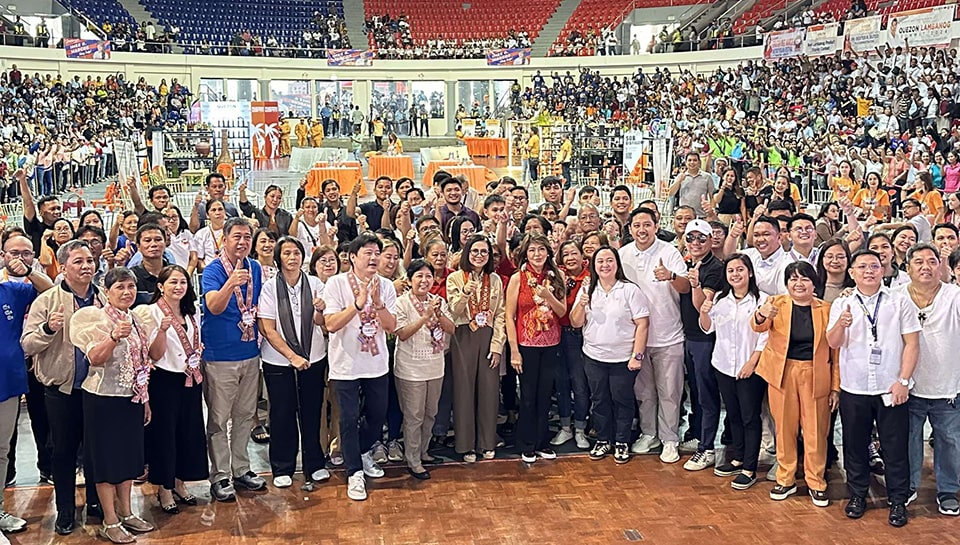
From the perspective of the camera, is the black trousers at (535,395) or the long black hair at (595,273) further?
the black trousers at (535,395)

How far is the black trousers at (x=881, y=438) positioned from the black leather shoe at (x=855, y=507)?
3cm

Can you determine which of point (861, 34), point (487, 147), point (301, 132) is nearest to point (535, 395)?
point (861, 34)

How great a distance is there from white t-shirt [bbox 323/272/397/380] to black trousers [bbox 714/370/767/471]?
2.03 m

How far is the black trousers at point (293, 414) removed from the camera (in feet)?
17.7

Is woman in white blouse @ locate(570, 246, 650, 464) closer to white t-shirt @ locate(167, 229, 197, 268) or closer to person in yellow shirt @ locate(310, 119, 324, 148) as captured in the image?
white t-shirt @ locate(167, 229, 197, 268)

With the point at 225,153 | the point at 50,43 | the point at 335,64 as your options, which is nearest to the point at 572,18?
the point at 335,64

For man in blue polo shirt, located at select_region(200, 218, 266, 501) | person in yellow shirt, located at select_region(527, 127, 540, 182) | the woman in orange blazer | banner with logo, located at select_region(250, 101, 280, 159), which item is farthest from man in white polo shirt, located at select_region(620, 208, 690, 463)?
banner with logo, located at select_region(250, 101, 280, 159)

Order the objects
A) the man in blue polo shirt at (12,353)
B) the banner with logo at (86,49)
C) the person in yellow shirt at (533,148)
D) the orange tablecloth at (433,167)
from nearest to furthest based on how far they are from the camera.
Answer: the man in blue polo shirt at (12,353) < the orange tablecloth at (433,167) < the person in yellow shirt at (533,148) < the banner with logo at (86,49)

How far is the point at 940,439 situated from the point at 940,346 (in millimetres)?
536

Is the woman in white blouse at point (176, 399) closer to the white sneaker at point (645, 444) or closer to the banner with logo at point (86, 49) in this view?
the white sneaker at point (645, 444)

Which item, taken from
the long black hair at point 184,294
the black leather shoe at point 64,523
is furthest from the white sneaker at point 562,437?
the black leather shoe at point 64,523

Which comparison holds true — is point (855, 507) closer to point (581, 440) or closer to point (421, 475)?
point (581, 440)

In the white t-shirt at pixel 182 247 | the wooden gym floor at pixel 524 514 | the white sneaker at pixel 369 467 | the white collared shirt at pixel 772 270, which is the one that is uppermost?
the white t-shirt at pixel 182 247

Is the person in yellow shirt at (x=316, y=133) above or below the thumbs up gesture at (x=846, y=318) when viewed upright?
above
